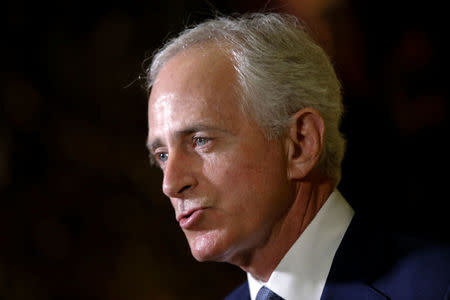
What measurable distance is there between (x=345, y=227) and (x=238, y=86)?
0.57 meters

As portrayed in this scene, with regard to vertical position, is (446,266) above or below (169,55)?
below

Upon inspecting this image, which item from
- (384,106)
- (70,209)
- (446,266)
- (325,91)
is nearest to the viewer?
(446,266)

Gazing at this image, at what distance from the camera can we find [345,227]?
183 cm

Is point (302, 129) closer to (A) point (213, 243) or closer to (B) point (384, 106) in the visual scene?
(A) point (213, 243)

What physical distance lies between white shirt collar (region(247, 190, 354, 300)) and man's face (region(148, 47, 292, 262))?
0.35 feet

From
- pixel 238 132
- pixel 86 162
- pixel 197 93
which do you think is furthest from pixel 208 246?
pixel 86 162

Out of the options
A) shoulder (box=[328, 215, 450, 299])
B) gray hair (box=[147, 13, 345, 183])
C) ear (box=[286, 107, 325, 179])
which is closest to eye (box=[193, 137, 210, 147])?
gray hair (box=[147, 13, 345, 183])

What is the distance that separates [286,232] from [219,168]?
316mm

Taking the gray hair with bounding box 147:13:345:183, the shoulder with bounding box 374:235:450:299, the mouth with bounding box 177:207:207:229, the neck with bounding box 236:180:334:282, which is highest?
the gray hair with bounding box 147:13:345:183

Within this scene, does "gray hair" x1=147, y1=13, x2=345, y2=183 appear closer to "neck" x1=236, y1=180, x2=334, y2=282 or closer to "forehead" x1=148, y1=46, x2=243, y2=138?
"forehead" x1=148, y1=46, x2=243, y2=138

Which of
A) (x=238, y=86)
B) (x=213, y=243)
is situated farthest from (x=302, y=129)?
(x=213, y=243)

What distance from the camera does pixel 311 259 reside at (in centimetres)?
177

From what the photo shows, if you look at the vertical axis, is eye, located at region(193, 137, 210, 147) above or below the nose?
above

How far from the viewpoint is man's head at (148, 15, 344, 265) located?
5.68ft
